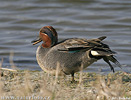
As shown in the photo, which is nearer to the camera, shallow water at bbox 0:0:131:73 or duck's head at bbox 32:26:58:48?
duck's head at bbox 32:26:58:48

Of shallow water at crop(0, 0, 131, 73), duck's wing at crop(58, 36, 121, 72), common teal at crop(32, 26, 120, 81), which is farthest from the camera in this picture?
shallow water at crop(0, 0, 131, 73)

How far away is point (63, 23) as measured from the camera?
498 inches

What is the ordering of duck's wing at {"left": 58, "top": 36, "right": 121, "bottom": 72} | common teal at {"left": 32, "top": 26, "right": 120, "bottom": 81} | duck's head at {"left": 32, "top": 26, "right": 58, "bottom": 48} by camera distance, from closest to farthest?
duck's wing at {"left": 58, "top": 36, "right": 121, "bottom": 72} < common teal at {"left": 32, "top": 26, "right": 120, "bottom": 81} < duck's head at {"left": 32, "top": 26, "right": 58, "bottom": 48}

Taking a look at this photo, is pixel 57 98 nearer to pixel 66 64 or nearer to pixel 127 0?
pixel 66 64

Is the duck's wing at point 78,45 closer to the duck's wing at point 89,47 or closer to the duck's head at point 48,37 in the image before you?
the duck's wing at point 89,47

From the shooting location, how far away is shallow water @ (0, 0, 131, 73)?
9570mm

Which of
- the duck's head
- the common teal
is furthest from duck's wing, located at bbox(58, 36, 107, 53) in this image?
the duck's head

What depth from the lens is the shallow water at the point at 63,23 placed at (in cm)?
957

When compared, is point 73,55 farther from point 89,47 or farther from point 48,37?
point 48,37

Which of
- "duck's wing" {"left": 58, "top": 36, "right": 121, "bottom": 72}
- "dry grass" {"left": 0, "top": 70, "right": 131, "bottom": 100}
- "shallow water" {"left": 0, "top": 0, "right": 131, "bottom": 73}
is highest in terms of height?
"duck's wing" {"left": 58, "top": 36, "right": 121, "bottom": 72}

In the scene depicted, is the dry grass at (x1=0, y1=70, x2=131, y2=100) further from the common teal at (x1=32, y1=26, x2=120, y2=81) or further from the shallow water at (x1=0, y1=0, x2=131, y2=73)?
the shallow water at (x1=0, y1=0, x2=131, y2=73)

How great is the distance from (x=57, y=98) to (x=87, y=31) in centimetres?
724

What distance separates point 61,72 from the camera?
5.67 meters

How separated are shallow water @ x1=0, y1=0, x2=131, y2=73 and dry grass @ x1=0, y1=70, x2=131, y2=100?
6.93ft
